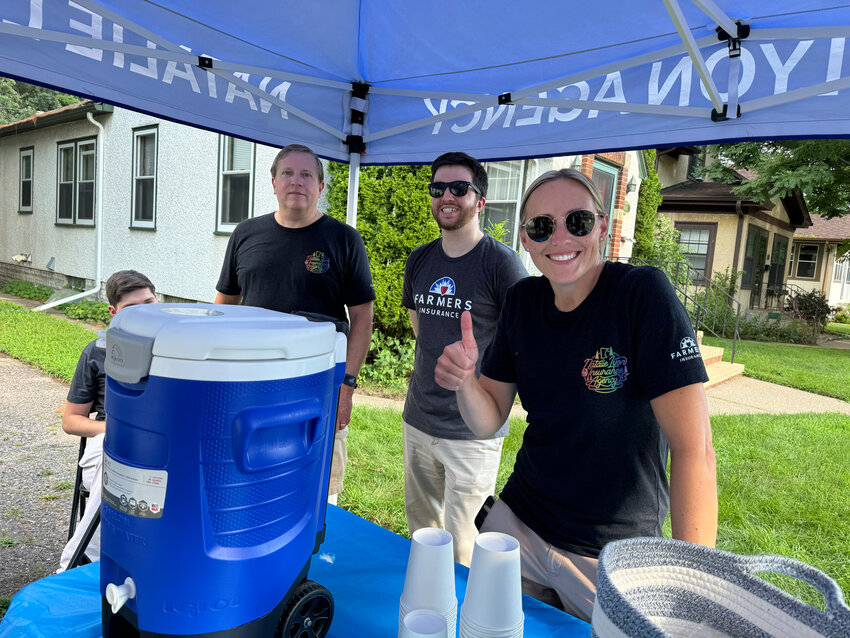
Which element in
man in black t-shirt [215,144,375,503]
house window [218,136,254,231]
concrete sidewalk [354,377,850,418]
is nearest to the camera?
man in black t-shirt [215,144,375,503]

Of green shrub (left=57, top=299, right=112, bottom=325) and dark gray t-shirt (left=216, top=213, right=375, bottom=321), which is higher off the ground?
dark gray t-shirt (left=216, top=213, right=375, bottom=321)

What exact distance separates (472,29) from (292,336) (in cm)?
209

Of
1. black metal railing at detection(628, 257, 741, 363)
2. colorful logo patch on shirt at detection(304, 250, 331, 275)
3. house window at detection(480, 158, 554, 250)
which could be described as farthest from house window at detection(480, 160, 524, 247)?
black metal railing at detection(628, 257, 741, 363)

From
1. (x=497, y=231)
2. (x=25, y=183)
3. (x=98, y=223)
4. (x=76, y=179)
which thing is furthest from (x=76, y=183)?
(x=497, y=231)

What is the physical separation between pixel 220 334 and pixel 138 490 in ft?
0.92

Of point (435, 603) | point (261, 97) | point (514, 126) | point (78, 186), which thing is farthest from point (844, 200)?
point (78, 186)

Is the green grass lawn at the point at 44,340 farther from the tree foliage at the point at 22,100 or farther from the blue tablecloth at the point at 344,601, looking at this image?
the tree foliage at the point at 22,100

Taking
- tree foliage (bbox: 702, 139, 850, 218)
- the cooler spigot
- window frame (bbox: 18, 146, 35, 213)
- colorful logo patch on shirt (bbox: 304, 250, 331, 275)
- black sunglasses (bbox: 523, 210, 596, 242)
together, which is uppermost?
tree foliage (bbox: 702, 139, 850, 218)

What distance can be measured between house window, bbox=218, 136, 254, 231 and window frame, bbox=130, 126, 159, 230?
6.66 feet

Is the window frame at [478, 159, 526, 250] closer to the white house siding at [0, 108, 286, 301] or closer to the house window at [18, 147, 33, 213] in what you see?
the white house siding at [0, 108, 286, 301]

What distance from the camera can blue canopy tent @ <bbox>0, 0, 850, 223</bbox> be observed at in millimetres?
2070

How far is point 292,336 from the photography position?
3.03 ft

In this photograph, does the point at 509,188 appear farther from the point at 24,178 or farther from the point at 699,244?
the point at 699,244

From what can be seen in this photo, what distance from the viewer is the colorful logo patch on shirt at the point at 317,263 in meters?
2.65
